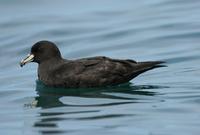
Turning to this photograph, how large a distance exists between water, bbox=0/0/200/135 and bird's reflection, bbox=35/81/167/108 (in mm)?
14

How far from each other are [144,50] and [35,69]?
6.81 feet

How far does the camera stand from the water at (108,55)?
12422mm

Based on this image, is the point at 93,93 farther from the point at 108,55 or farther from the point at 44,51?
the point at 108,55

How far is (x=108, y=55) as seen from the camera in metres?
18.0

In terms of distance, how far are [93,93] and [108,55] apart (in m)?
3.39

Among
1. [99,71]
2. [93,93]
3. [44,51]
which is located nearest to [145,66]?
[99,71]

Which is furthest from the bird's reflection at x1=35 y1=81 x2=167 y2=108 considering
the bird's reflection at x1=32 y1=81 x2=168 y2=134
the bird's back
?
the bird's back

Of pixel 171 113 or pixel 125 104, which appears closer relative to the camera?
pixel 171 113

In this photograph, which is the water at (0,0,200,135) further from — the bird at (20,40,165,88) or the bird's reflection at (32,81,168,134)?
the bird at (20,40,165,88)

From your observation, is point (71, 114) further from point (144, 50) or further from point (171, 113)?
point (144, 50)

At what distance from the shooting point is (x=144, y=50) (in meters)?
18.1

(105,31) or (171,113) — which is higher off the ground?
(105,31)

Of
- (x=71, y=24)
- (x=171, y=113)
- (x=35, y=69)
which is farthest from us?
(x=71, y=24)

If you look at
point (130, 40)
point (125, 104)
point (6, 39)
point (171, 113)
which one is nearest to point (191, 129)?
point (171, 113)
